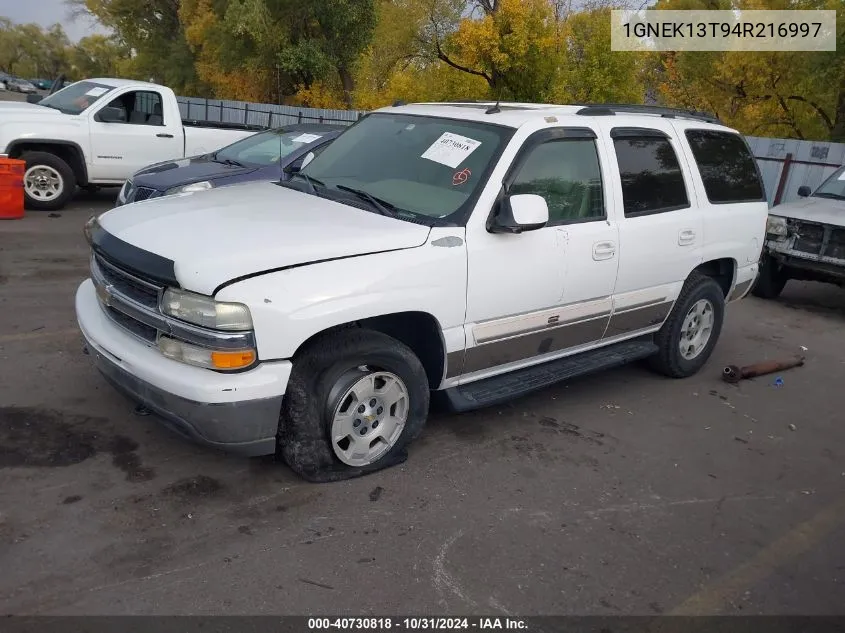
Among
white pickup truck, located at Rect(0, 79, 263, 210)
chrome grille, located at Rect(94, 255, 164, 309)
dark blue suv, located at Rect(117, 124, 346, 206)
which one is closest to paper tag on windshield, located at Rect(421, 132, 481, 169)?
chrome grille, located at Rect(94, 255, 164, 309)

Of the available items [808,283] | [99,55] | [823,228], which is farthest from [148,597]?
[99,55]

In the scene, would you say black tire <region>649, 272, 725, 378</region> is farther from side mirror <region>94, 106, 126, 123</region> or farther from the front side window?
side mirror <region>94, 106, 126, 123</region>

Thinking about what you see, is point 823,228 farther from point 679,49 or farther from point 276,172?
point 679,49

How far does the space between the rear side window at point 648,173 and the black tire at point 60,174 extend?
8442 millimetres

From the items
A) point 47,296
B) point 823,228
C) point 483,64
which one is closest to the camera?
point 47,296

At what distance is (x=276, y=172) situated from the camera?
886cm

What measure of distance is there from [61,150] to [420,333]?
8627 millimetres

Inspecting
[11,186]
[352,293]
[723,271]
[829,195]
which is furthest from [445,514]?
[11,186]

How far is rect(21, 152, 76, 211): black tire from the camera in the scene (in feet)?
34.6

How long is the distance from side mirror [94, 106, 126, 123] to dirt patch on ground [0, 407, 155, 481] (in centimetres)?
743

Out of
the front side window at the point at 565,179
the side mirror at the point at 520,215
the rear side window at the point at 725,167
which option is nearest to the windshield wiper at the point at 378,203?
the side mirror at the point at 520,215

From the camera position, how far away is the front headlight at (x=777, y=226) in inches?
349

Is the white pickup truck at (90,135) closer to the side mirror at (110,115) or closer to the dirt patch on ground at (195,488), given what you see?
the side mirror at (110,115)

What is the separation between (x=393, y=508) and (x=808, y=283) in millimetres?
9168
